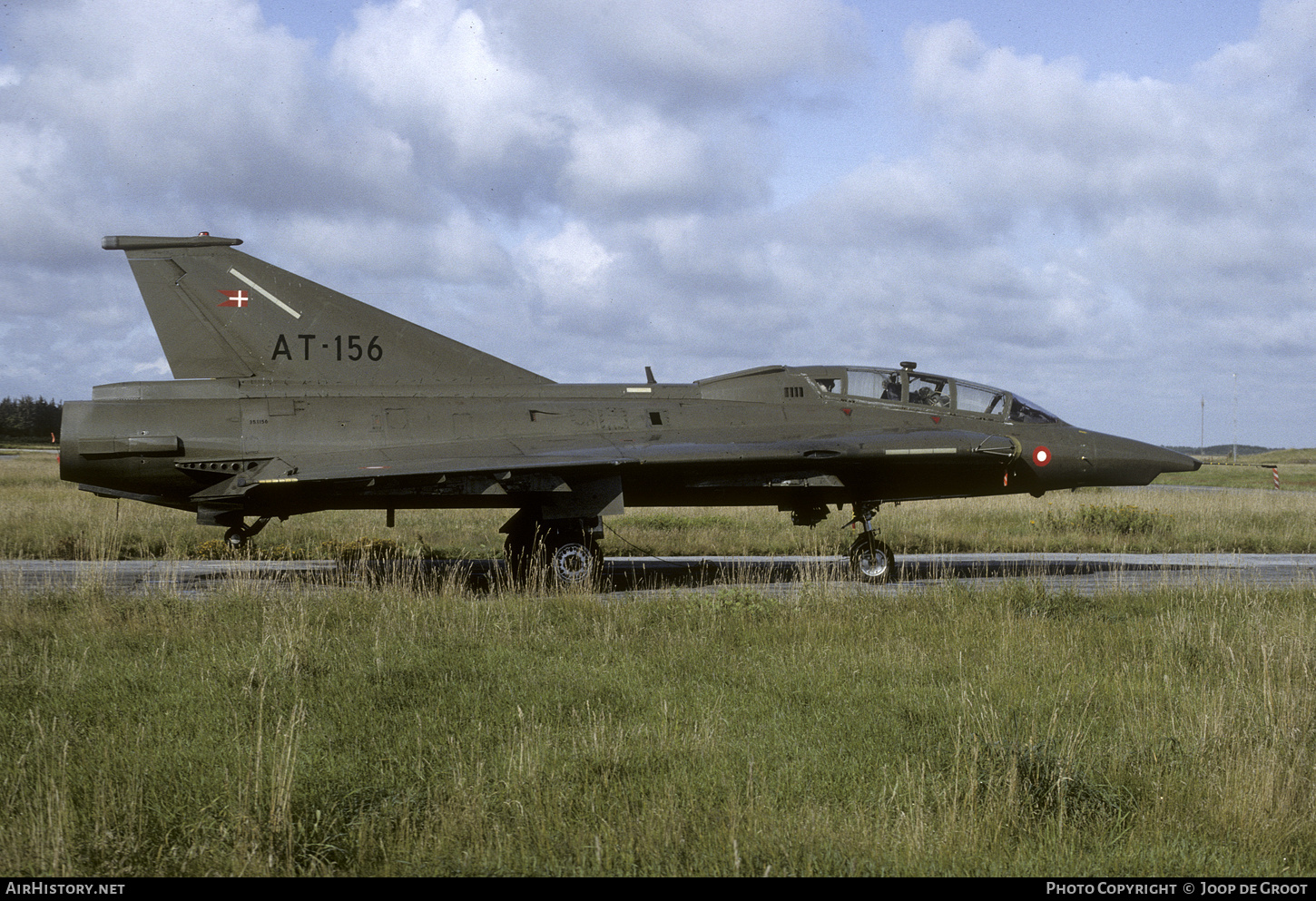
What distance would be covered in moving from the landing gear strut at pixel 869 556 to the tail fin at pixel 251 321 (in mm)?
7076

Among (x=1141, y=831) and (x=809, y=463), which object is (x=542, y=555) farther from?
(x=1141, y=831)

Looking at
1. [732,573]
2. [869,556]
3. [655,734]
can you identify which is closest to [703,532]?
[732,573]

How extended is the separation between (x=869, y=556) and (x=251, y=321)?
9966mm

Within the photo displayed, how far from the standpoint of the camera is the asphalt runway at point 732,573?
39.8 feet

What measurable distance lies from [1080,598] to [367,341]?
10.5 meters

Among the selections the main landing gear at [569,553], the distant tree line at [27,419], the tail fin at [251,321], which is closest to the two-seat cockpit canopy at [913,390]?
the main landing gear at [569,553]

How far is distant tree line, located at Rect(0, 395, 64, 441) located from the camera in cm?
11350

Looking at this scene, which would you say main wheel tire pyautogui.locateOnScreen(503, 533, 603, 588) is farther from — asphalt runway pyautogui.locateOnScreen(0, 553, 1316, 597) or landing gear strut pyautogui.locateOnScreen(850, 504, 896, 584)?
landing gear strut pyautogui.locateOnScreen(850, 504, 896, 584)

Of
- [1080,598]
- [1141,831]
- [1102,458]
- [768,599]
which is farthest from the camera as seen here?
[1102,458]

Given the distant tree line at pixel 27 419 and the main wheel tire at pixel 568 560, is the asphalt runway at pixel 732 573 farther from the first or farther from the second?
the distant tree line at pixel 27 419

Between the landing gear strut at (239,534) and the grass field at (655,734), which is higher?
the landing gear strut at (239,534)

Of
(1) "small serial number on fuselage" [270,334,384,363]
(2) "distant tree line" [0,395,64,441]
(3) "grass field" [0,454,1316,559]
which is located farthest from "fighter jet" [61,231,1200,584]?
(2) "distant tree line" [0,395,64,441]
